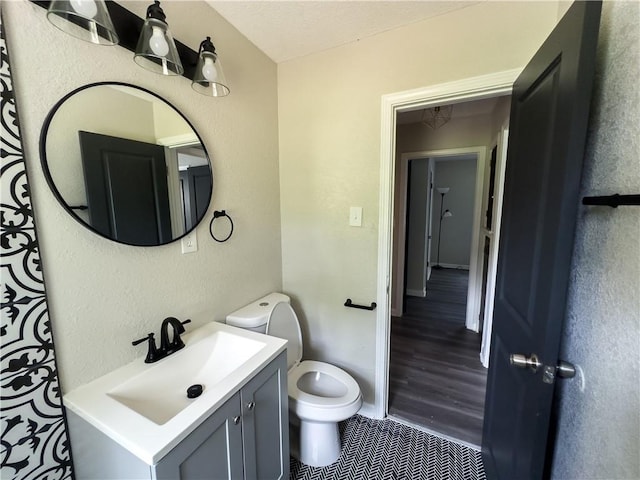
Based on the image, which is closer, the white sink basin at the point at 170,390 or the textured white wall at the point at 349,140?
the white sink basin at the point at 170,390

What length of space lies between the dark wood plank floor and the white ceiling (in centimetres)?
243

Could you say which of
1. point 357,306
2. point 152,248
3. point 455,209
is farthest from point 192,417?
point 455,209

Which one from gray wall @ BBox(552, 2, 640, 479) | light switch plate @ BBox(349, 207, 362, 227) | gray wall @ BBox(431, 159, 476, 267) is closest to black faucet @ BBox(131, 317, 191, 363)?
light switch plate @ BBox(349, 207, 362, 227)

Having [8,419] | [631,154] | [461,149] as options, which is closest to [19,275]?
[8,419]

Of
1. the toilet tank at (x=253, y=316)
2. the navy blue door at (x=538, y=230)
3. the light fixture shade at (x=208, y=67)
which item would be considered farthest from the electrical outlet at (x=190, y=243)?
the navy blue door at (x=538, y=230)

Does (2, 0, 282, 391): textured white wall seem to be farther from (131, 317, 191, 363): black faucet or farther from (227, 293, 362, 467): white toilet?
(227, 293, 362, 467): white toilet

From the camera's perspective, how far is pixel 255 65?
64.1 inches

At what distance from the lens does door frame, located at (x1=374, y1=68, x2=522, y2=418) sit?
1334 millimetres

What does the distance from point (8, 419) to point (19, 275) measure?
0.40 meters

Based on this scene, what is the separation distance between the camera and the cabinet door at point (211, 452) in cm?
76

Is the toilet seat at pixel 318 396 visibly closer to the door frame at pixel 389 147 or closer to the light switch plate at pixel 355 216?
the door frame at pixel 389 147

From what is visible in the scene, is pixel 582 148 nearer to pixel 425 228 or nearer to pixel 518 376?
pixel 518 376

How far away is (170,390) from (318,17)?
187 cm

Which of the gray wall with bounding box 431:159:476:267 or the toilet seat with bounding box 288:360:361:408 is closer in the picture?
the toilet seat with bounding box 288:360:361:408
